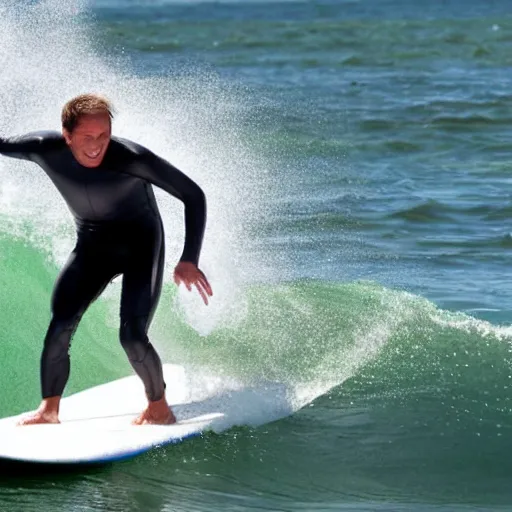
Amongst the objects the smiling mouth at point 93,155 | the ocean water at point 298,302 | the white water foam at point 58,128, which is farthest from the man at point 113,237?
the white water foam at point 58,128

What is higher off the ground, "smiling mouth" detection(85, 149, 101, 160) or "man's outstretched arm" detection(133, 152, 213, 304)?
"smiling mouth" detection(85, 149, 101, 160)

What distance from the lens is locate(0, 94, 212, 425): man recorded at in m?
5.57

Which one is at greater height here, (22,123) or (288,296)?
(22,123)

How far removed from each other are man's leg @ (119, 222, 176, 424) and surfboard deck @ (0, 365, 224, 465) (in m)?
0.26

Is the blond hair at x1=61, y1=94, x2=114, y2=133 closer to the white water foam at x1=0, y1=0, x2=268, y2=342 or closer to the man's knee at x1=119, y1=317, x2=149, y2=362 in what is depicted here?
the man's knee at x1=119, y1=317, x2=149, y2=362

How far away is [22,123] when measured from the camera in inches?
332

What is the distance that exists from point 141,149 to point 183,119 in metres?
4.57

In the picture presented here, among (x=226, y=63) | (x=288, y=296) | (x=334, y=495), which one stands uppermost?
(x=226, y=63)

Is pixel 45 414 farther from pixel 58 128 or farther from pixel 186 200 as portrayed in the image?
pixel 58 128

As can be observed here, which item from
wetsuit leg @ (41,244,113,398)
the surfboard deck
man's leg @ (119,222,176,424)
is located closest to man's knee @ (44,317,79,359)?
wetsuit leg @ (41,244,113,398)

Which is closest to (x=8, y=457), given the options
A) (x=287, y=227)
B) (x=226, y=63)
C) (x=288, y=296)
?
(x=288, y=296)

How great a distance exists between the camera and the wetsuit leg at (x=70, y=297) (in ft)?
19.0

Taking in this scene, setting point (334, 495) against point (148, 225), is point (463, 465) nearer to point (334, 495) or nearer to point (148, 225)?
point (334, 495)

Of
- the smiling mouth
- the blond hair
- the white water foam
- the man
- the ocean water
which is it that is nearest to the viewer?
the blond hair
